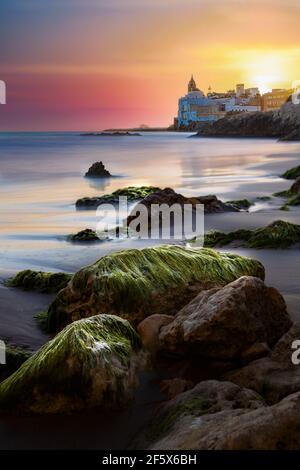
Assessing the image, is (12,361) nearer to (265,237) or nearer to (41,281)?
(41,281)

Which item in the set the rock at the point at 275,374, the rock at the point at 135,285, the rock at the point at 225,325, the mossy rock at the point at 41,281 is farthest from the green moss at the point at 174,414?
the mossy rock at the point at 41,281

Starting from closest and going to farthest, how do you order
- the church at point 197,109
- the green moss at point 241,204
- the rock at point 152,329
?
the rock at point 152,329 → the green moss at point 241,204 → the church at point 197,109

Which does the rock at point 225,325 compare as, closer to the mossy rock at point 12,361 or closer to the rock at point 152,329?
the rock at point 152,329

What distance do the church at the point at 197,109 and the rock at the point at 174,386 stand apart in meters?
151

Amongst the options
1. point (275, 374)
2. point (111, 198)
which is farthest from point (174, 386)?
point (111, 198)

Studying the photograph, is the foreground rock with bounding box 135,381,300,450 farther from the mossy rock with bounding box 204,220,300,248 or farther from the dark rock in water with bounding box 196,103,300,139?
the dark rock in water with bounding box 196,103,300,139

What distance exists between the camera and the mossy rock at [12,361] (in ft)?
12.0

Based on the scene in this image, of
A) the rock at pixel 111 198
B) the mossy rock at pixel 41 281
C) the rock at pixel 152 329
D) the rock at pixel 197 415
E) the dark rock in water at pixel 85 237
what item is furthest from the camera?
the rock at pixel 111 198

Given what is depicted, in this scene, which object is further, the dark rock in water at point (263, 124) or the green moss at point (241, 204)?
the dark rock in water at point (263, 124)

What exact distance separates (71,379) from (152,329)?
3.11 feet

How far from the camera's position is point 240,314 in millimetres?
3662

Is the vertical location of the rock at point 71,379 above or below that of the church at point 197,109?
below
